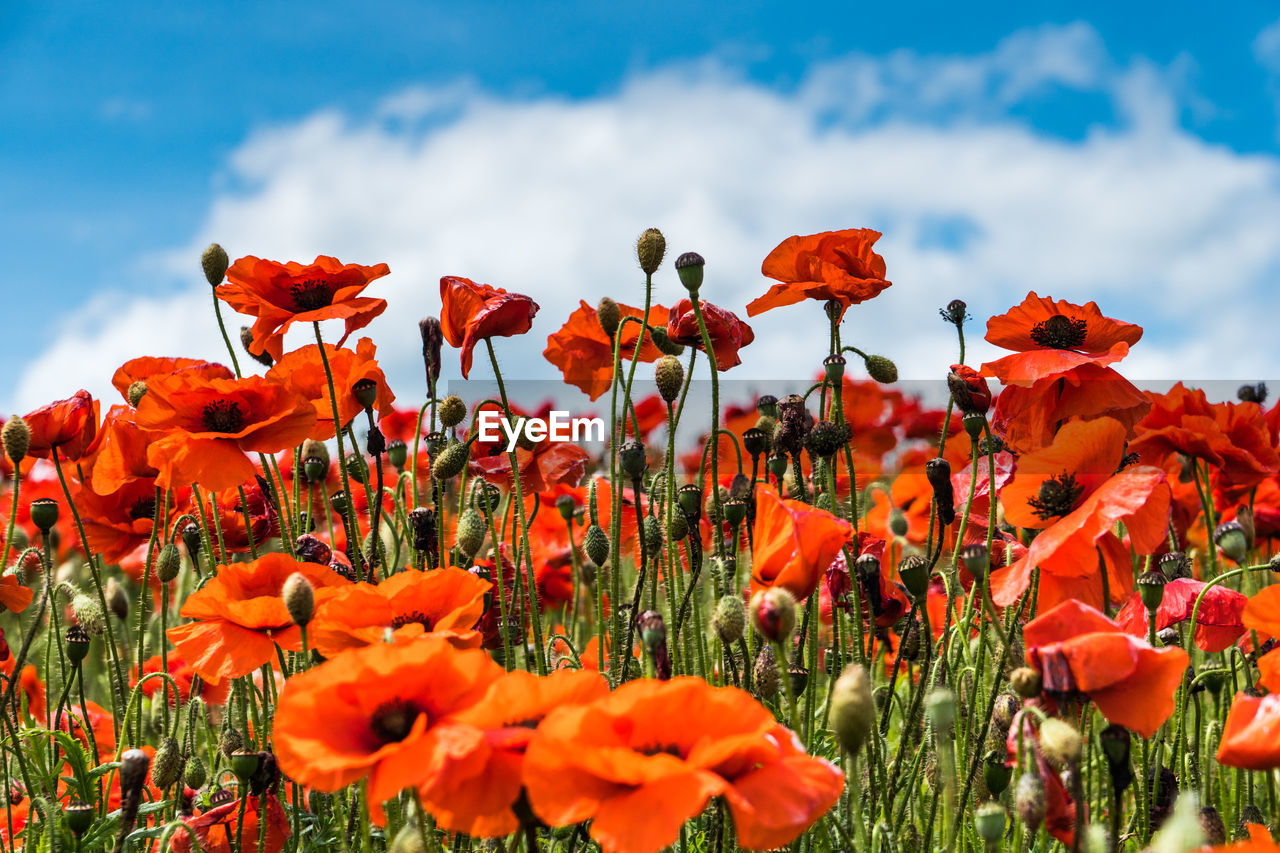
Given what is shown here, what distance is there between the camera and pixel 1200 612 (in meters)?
2.07

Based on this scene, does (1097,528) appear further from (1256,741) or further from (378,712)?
(378,712)

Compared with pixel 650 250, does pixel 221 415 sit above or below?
below

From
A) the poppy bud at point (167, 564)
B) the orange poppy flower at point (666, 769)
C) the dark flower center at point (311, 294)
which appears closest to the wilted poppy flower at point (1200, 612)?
the orange poppy flower at point (666, 769)

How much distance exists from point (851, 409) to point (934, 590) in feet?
5.91

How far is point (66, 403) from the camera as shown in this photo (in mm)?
2473

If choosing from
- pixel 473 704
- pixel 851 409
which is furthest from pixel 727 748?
pixel 851 409

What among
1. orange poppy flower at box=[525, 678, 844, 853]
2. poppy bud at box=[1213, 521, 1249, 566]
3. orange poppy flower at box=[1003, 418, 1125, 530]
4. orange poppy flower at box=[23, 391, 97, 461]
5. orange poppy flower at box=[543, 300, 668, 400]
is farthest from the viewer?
orange poppy flower at box=[543, 300, 668, 400]

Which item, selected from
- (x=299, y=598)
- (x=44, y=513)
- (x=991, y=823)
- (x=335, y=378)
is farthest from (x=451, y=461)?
(x=991, y=823)

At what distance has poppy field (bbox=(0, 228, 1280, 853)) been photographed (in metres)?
1.12

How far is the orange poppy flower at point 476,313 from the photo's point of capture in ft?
7.13

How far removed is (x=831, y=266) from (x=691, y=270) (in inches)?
17.1

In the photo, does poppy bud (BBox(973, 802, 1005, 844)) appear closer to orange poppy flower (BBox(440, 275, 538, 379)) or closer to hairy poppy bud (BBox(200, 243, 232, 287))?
orange poppy flower (BBox(440, 275, 538, 379))

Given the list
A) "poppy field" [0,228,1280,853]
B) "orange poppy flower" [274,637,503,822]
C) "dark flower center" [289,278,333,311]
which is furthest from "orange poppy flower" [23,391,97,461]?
"orange poppy flower" [274,637,503,822]

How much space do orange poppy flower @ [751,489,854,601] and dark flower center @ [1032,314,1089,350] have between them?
0.89 metres
